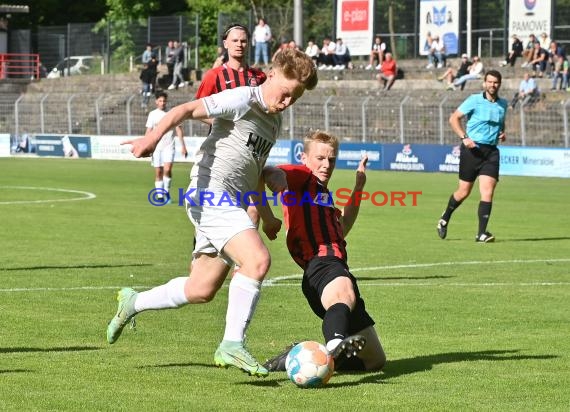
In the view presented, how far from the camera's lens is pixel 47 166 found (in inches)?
1533

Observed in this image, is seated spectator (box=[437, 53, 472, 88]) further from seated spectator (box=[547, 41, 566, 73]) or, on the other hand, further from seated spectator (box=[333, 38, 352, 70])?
seated spectator (box=[333, 38, 352, 70])

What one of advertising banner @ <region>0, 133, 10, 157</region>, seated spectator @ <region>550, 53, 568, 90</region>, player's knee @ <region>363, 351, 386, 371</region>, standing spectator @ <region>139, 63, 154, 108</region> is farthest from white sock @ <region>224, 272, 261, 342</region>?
standing spectator @ <region>139, 63, 154, 108</region>

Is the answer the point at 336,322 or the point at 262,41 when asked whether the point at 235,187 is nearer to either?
the point at 336,322

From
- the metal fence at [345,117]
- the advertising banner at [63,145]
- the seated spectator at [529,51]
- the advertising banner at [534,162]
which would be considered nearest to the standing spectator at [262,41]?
the metal fence at [345,117]

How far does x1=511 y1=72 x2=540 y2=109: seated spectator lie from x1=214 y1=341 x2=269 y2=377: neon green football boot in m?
30.7

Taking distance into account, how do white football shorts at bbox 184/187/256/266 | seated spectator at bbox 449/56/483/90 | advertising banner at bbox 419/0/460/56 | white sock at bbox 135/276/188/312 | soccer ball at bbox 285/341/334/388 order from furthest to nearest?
advertising banner at bbox 419/0/460/56 < seated spectator at bbox 449/56/483/90 < white sock at bbox 135/276/188/312 < white football shorts at bbox 184/187/256/266 < soccer ball at bbox 285/341/334/388

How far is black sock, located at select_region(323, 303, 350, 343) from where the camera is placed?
7414mm

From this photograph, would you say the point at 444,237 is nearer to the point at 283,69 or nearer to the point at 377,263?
the point at 377,263

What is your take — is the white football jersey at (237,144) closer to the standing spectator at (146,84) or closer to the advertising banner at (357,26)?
the standing spectator at (146,84)

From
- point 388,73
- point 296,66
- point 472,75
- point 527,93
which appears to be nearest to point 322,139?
point 296,66

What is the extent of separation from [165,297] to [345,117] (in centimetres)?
3321

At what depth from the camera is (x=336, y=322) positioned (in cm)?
745

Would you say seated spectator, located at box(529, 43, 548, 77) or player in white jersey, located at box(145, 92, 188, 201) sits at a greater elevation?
seated spectator, located at box(529, 43, 548, 77)

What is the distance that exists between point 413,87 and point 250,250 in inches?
1504
